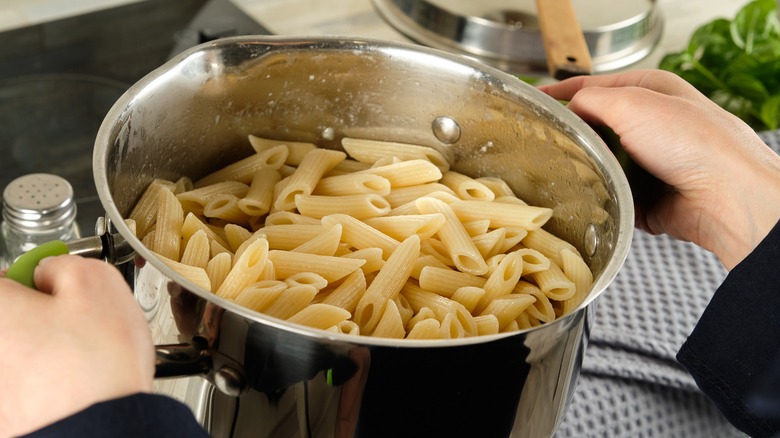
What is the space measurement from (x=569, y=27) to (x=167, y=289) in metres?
0.70

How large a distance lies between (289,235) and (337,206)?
58mm

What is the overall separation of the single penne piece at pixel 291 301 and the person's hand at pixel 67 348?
0.50 ft

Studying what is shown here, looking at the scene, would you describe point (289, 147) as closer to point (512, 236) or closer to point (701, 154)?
point (512, 236)

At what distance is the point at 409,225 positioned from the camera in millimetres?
744

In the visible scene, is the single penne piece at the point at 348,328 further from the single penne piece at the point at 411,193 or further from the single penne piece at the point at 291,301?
the single penne piece at the point at 411,193

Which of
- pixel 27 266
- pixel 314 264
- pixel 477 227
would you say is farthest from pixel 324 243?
pixel 27 266

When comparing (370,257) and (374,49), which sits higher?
(374,49)

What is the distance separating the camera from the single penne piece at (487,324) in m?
0.66

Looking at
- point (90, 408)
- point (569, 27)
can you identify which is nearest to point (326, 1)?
point (569, 27)

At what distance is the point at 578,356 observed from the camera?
24.0 inches

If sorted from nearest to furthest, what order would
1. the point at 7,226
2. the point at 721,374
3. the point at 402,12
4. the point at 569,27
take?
the point at 721,374
the point at 7,226
the point at 569,27
the point at 402,12

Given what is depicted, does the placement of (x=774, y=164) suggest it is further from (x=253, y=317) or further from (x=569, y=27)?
(x=253, y=317)

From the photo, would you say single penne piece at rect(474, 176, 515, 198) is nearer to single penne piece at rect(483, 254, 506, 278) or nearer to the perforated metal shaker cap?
single penne piece at rect(483, 254, 506, 278)

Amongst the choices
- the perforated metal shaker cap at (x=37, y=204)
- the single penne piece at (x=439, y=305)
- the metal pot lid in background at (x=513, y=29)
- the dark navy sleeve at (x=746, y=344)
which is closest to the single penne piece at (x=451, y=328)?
the single penne piece at (x=439, y=305)
